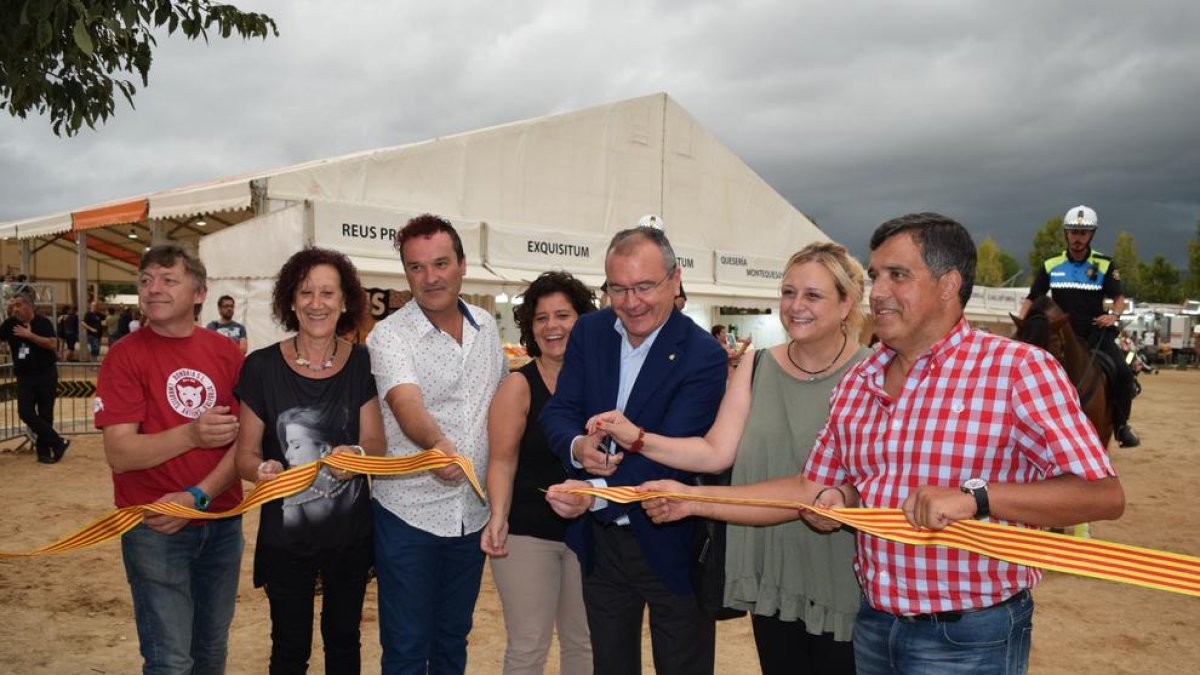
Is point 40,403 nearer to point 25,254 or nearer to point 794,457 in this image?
point 794,457

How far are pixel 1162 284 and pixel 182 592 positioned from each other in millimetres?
84777

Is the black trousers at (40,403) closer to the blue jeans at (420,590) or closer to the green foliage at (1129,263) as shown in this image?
the blue jeans at (420,590)

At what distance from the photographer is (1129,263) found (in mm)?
76500

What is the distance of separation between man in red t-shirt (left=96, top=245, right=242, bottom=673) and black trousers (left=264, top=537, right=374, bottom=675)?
253 millimetres

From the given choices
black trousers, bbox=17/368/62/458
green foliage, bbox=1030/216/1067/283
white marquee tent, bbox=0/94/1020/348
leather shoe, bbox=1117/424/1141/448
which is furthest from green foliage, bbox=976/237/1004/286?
black trousers, bbox=17/368/62/458

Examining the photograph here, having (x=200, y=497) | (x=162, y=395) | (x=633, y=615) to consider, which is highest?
(x=162, y=395)

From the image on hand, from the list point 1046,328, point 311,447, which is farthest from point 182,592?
point 1046,328

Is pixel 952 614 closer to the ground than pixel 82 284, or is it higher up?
closer to the ground

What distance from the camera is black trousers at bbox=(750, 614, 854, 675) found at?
2.69 meters

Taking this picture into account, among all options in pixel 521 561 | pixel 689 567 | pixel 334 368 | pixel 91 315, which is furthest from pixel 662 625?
pixel 91 315

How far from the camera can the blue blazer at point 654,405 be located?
2674 mm

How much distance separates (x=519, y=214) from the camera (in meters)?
16.4

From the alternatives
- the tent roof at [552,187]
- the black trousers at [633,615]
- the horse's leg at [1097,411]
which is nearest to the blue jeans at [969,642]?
the black trousers at [633,615]

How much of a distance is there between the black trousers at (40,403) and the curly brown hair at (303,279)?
887 centimetres
